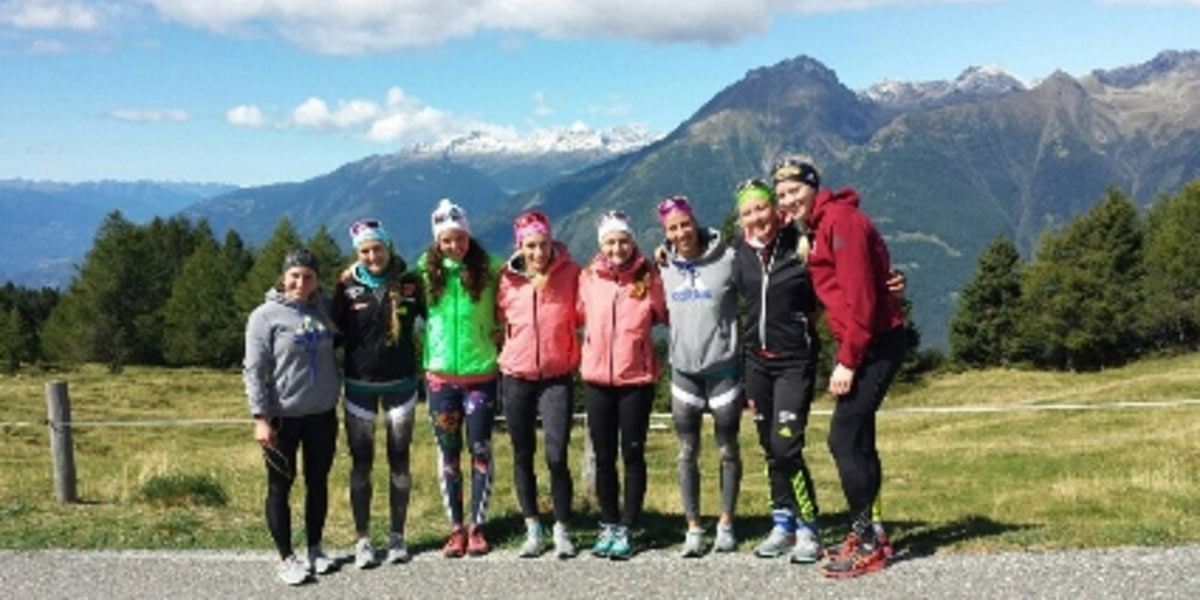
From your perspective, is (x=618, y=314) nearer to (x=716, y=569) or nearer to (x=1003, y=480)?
(x=716, y=569)

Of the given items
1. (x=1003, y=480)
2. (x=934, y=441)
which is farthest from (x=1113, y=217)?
(x=1003, y=480)

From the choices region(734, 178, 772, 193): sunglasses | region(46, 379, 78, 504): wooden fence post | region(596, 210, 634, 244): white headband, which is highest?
region(734, 178, 772, 193): sunglasses

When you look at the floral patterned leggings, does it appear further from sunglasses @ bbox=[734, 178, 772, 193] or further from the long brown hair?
sunglasses @ bbox=[734, 178, 772, 193]

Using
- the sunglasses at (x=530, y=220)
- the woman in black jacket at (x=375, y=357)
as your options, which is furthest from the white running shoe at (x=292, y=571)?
the sunglasses at (x=530, y=220)

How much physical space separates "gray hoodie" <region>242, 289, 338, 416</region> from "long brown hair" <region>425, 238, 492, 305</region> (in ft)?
2.95

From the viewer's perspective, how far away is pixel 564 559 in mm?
7832

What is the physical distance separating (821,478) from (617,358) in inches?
620

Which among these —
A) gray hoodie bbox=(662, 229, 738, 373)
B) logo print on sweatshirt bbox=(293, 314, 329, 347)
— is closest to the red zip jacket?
gray hoodie bbox=(662, 229, 738, 373)

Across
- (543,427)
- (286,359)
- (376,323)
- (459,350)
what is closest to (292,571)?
(286,359)

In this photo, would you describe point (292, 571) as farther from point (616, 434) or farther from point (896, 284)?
point (896, 284)

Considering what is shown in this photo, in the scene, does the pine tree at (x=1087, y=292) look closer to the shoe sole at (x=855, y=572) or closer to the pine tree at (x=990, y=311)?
the pine tree at (x=990, y=311)

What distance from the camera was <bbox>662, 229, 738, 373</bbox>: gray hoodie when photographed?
750 cm

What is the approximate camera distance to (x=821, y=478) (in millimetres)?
22172

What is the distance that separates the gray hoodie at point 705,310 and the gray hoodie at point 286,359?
2672 millimetres
